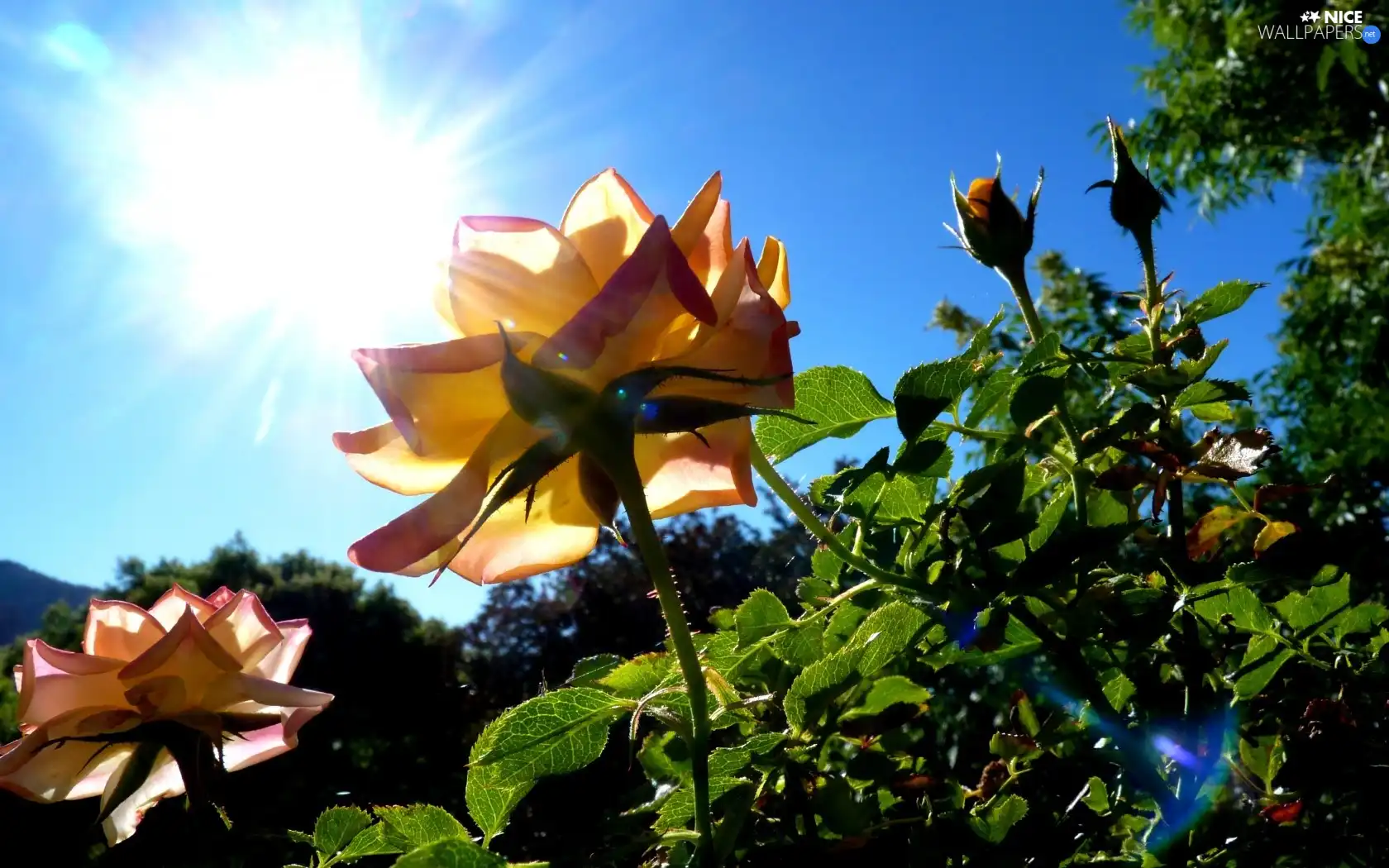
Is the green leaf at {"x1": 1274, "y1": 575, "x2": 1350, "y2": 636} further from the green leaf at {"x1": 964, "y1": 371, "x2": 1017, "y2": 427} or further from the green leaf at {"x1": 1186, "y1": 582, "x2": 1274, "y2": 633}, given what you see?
the green leaf at {"x1": 964, "y1": 371, "x2": 1017, "y2": 427}

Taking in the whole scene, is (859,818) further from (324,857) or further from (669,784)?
(324,857)

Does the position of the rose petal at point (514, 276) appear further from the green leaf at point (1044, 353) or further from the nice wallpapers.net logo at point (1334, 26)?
the nice wallpapers.net logo at point (1334, 26)

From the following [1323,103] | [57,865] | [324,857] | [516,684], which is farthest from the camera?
[516,684]

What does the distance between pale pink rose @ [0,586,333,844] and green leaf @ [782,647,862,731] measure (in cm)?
31

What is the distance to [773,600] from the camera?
1.72ft

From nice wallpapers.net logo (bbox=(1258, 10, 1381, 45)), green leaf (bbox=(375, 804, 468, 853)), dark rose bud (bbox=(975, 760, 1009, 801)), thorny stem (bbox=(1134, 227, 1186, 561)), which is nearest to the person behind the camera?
green leaf (bbox=(375, 804, 468, 853))

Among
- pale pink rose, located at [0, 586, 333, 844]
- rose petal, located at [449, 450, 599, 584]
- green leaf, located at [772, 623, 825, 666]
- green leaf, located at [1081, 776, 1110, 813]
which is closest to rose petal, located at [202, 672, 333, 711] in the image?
pale pink rose, located at [0, 586, 333, 844]

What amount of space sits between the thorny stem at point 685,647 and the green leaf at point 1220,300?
406 millimetres

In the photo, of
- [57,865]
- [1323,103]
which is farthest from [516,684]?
[1323,103]

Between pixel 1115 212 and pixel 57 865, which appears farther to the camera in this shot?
pixel 57 865

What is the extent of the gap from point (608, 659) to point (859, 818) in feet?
0.57

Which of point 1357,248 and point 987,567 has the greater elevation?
point 1357,248

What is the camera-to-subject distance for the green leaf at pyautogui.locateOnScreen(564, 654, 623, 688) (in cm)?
53

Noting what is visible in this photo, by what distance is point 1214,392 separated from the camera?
51cm
